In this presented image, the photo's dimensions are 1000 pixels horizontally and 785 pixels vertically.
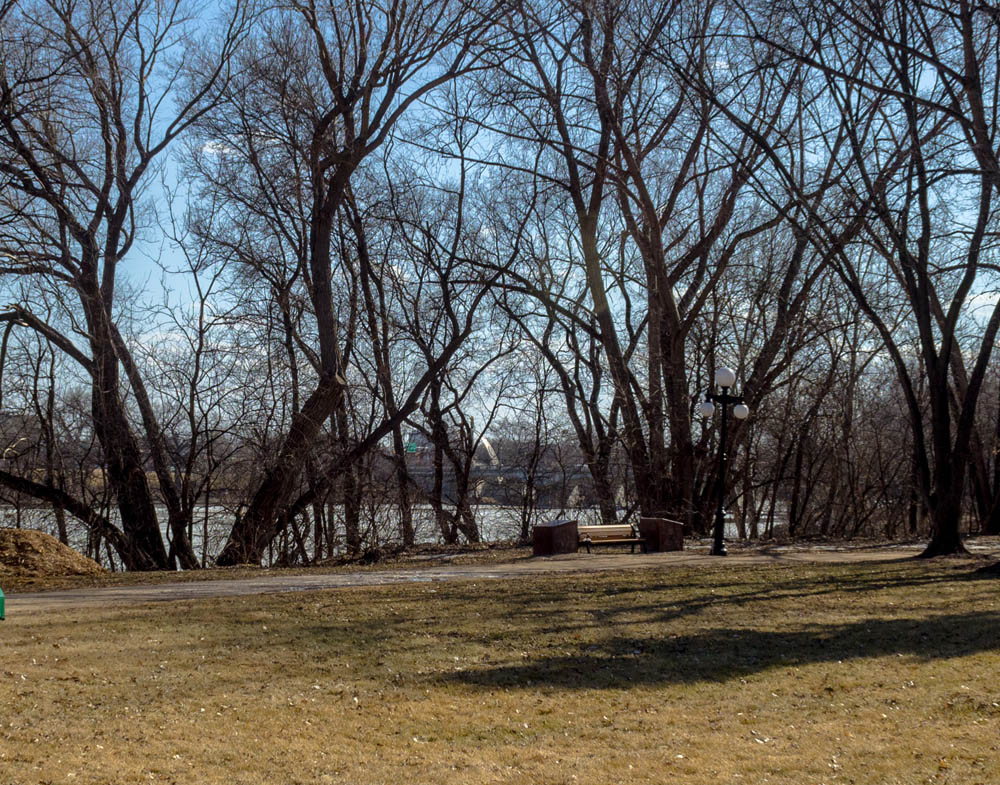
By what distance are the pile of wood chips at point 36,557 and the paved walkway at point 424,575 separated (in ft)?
6.92

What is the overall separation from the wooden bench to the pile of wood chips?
825 centimetres

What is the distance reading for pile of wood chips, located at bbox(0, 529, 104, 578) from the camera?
13.0 meters

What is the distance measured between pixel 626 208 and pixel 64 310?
12.9 m

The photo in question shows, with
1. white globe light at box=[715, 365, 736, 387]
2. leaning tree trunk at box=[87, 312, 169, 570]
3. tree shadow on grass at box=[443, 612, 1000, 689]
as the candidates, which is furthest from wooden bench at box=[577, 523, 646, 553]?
leaning tree trunk at box=[87, 312, 169, 570]

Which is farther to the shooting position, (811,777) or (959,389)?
(959,389)

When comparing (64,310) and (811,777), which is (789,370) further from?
(811,777)

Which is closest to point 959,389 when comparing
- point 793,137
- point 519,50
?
point 793,137

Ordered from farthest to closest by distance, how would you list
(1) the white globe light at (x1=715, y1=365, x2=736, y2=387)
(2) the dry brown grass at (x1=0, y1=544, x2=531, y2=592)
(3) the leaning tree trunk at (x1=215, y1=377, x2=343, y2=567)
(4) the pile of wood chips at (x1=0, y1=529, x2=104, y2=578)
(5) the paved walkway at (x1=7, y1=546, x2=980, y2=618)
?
(3) the leaning tree trunk at (x1=215, y1=377, x2=343, y2=567) → (1) the white globe light at (x1=715, y1=365, x2=736, y2=387) → (4) the pile of wood chips at (x1=0, y1=529, x2=104, y2=578) → (2) the dry brown grass at (x1=0, y1=544, x2=531, y2=592) → (5) the paved walkway at (x1=7, y1=546, x2=980, y2=618)

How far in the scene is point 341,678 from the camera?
22.4 feet

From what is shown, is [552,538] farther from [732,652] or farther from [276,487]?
[732,652]

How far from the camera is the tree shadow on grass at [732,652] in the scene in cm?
698

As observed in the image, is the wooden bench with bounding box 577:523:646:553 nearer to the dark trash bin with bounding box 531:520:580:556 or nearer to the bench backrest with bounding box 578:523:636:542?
the bench backrest with bounding box 578:523:636:542

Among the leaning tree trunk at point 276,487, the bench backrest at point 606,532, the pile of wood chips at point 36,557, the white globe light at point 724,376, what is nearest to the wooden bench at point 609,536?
the bench backrest at point 606,532

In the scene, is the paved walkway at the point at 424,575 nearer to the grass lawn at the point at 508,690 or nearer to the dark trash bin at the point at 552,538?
the dark trash bin at the point at 552,538
